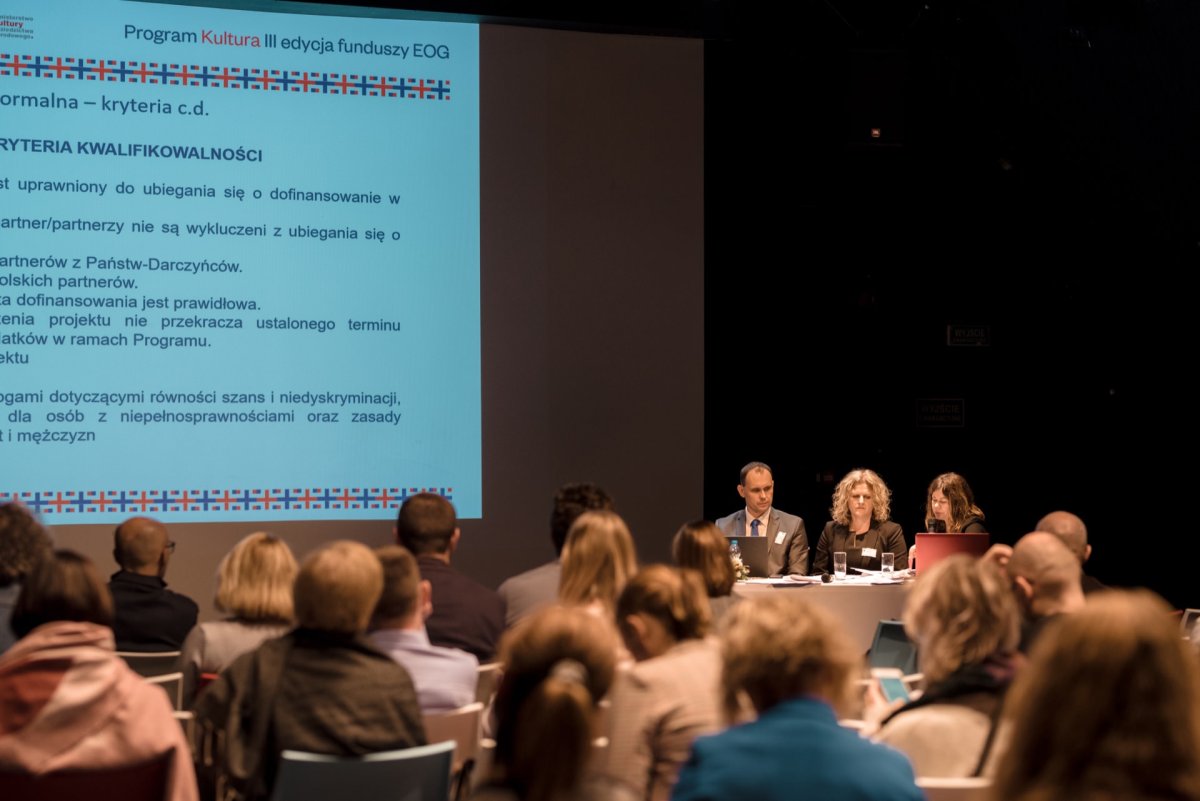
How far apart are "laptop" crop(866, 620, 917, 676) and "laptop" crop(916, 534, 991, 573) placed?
1.02 m

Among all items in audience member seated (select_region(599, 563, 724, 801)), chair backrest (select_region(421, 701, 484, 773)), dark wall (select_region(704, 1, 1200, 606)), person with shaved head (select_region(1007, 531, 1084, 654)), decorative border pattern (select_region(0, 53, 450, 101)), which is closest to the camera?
audience member seated (select_region(599, 563, 724, 801))

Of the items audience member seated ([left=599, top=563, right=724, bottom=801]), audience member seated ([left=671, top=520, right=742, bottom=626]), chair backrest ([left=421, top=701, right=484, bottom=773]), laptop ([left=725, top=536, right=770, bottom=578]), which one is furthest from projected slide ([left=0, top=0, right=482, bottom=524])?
audience member seated ([left=599, top=563, right=724, bottom=801])

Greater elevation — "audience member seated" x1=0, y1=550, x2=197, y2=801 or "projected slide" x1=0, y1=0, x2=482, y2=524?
"projected slide" x1=0, y1=0, x2=482, y2=524

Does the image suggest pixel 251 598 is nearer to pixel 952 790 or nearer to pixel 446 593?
pixel 446 593

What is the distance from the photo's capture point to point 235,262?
606 cm

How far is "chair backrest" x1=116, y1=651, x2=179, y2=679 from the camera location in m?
3.80

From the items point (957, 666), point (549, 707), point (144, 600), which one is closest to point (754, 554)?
point (144, 600)

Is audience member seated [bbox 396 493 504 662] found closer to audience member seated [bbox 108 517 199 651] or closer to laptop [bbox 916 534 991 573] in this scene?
audience member seated [bbox 108 517 199 651]

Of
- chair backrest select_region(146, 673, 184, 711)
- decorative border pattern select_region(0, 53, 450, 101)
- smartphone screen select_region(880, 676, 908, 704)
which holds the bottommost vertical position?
chair backrest select_region(146, 673, 184, 711)

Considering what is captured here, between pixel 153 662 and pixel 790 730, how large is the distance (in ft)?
8.28

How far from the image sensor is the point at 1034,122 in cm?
828

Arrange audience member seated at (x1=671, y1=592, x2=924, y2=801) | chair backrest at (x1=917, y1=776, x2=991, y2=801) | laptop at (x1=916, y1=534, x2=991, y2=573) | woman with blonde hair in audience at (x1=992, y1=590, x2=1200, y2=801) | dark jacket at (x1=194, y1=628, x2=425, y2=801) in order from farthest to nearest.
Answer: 1. laptop at (x1=916, y1=534, x2=991, y2=573)
2. dark jacket at (x1=194, y1=628, x2=425, y2=801)
3. chair backrest at (x1=917, y1=776, x2=991, y2=801)
4. audience member seated at (x1=671, y1=592, x2=924, y2=801)
5. woman with blonde hair in audience at (x1=992, y1=590, x2=1200, y2=801)

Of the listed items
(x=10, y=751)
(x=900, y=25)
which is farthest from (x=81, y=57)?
(x=900, y=25)

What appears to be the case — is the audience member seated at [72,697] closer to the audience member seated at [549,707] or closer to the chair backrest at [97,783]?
the chair backrest at [97,783]
